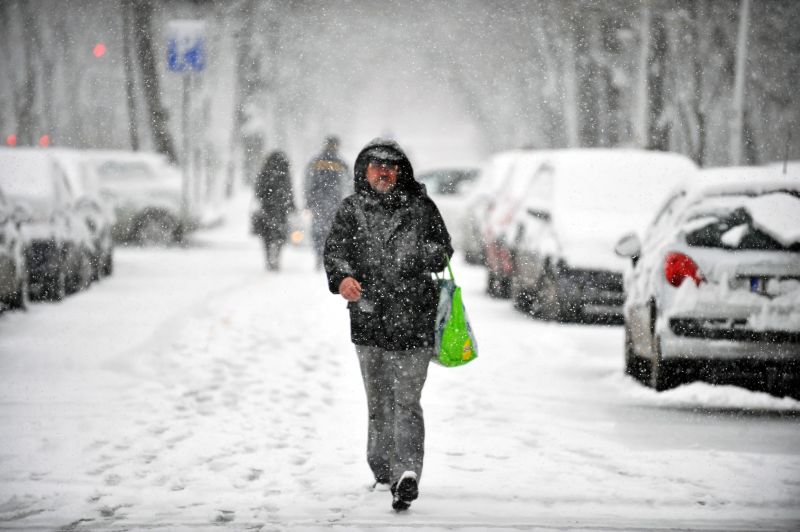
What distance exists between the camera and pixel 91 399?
9.24 metres

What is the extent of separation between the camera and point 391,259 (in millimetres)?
6195

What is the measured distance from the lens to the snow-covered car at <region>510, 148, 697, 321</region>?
45.5ft

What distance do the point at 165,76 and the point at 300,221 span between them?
1176 inches

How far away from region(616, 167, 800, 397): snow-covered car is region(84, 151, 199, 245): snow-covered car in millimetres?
17108

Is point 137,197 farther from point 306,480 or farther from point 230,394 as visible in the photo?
point 306,480

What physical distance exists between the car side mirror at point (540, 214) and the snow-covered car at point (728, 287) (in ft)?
15.7

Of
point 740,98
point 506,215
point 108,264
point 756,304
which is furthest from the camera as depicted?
point 740,98

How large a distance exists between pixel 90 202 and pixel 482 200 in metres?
5.45

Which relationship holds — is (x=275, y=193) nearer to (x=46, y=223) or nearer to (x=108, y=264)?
(x=108, y=264)

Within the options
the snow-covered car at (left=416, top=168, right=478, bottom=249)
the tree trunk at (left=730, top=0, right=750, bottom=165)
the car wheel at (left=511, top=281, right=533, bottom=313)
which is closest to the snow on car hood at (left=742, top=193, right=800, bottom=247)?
the car wheel at (left=511, top=281, right=533, bottom=313)

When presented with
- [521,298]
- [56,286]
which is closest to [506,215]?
[521,298]

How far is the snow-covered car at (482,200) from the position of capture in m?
18.4

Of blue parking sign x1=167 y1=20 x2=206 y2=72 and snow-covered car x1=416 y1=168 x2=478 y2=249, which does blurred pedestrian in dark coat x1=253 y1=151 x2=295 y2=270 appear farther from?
blue parking sign x1=167 y1=20 x2=206 y2=72

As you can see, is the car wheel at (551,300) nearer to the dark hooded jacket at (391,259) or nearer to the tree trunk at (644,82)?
the dark hooded jacket at (391,259)
